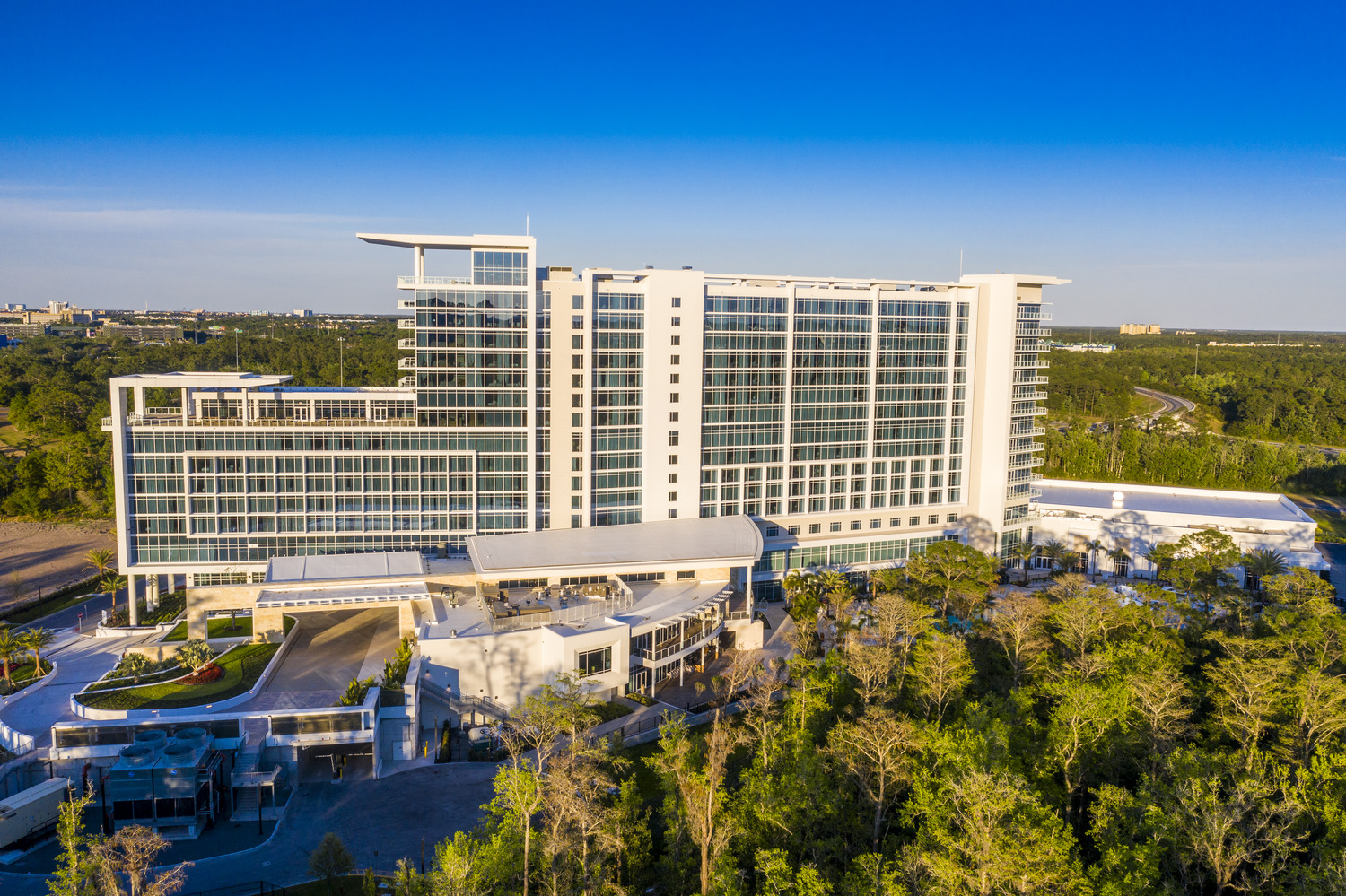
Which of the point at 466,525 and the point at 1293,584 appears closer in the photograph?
the point at 1293,584

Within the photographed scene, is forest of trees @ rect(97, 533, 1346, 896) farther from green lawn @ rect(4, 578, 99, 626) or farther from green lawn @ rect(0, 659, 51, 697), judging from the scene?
green lawn @ rect(4, 578, 99, 626)

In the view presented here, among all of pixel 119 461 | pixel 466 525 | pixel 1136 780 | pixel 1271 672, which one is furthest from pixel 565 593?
pixel 1271 672

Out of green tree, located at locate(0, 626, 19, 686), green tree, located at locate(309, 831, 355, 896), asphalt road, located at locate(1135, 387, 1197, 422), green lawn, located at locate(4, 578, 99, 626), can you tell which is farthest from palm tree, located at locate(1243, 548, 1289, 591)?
green lawn, located at locate(4, 578, 99, 626)

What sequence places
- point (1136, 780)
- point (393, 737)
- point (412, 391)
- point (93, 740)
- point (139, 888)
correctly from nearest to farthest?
point (139, 888)
point (1136, 780)
point (93, 740)
point (393, 737)
point (412, 391)

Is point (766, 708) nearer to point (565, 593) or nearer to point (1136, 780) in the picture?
point (1136, 780)

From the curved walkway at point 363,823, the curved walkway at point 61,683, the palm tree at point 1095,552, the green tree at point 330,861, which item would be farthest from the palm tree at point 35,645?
the palm tree at point 1095,552

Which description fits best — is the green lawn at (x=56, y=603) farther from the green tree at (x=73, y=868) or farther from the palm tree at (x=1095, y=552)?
the palm tree at (x=1095, y=552)

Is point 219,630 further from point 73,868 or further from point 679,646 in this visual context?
point 679,646
